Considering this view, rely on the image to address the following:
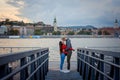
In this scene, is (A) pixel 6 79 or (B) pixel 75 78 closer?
(A) pixel 6 79

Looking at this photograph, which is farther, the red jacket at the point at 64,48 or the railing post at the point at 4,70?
the red jacket at the point at 64,48

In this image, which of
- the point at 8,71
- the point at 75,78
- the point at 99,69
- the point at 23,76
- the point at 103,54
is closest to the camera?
the point at 8,71

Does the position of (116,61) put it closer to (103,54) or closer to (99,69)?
(103,54)

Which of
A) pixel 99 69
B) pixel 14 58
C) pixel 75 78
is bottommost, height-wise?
pixel 75 78

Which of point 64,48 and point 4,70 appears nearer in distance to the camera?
point 4,70

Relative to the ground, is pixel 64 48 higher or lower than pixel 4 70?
lower

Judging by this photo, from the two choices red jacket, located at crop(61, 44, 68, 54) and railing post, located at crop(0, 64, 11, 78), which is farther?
red jacket, located at crop(61, 44, 68, 54)

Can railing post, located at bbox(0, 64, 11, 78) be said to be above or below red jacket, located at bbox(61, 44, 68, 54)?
above

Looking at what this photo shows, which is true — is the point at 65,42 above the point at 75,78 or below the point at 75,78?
above

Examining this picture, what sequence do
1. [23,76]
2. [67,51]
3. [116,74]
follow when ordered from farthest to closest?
[67,51] < [23,76] < [116,74]

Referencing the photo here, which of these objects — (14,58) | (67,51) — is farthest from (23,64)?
(67,51)

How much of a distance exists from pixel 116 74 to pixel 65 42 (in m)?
8.42

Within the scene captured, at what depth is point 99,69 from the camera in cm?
627

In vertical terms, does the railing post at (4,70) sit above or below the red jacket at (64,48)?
above
